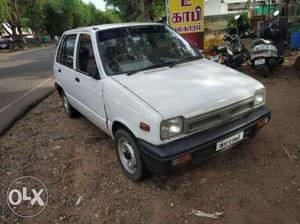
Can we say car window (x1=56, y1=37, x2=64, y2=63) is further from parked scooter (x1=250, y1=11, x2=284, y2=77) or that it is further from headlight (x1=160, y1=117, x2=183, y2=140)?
parked scooter (x1=250, y1=11, x2=284, y2=77)

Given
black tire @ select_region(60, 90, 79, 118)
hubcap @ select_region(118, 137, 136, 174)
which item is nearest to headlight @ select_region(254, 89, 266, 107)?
hubcap @ select_region(118, 137, 136, 174)

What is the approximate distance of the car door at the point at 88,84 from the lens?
3656 mm

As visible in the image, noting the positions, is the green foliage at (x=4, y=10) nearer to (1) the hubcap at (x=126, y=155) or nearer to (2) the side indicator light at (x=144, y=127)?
(1) the hubcap at (x=126, y=155)

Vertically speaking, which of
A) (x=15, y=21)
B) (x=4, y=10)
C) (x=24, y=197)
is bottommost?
(x=24, y=197)

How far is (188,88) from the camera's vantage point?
305 cm

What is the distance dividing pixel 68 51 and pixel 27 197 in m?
2.61

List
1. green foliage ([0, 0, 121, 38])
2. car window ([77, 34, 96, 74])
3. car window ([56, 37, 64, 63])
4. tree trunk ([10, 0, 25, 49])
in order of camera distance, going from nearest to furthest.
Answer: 1. car window ([77, 34, 96, 74])
2. car window ([56, 37, 64, 63])
3. tree trunk ([10, 0, 25, 49])
4. green foliage ([0, 0, 121, 38])

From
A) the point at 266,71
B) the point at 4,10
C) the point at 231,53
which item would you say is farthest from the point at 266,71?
the point at 4,10

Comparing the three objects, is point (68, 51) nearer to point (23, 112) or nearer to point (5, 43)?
point (23, 112)

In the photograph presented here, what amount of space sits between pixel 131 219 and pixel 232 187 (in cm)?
121

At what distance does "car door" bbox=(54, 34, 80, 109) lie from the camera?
15.1 feet

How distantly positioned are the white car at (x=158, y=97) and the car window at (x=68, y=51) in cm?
23

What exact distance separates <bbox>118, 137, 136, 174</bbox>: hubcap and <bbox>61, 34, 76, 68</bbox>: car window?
1970 mm

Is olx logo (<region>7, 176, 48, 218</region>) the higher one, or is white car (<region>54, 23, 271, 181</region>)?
white car (<region>54, 23, 271, 181</region>)
